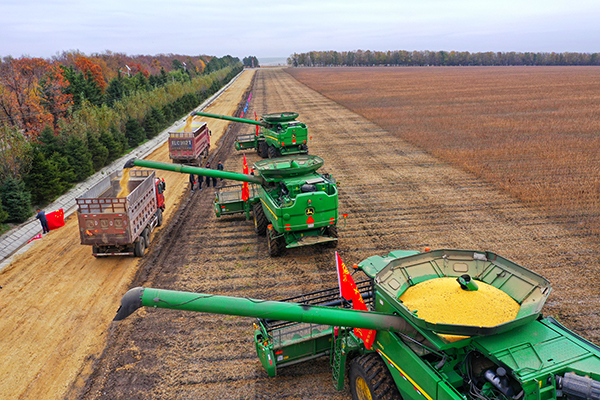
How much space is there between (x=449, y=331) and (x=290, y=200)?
7655 millimetres

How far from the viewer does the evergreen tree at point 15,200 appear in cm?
1529

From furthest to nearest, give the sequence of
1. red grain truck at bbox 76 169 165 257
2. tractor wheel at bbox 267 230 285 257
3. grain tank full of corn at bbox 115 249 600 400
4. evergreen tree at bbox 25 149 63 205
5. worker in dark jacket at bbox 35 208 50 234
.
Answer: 1. evergreen tree at bbox 25 149 63 205
2. worker in dark jacket at bbox 35 208 50 234
3. tractor wheel at bbox 267 230 285 257
4. red grain truck at bbox 76 169 165 257
5. grain tank full of corn at bbox 115 249 600 400

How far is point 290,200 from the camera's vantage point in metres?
12.0

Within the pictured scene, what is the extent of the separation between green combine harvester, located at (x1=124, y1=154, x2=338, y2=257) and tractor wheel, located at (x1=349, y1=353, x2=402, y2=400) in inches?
222

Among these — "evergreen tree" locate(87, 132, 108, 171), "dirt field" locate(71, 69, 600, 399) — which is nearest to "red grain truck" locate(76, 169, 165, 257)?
"dirt field" locate(71, 69, 600, 399)

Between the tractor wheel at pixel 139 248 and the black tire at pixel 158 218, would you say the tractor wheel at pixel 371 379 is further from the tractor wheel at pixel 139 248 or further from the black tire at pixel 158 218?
the black tire at pixel 158 218

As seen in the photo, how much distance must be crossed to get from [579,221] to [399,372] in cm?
1275

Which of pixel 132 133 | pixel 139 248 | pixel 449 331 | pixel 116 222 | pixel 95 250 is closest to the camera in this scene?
pixel 449 331

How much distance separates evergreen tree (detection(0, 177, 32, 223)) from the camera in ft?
50.2

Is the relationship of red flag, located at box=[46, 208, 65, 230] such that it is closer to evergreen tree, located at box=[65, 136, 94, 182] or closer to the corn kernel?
evergreen tree, located at box=[65, 136, 94, 182]

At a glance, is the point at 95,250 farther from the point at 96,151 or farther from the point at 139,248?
the point at 96,151

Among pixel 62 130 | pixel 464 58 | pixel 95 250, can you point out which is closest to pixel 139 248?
pixel 95 250

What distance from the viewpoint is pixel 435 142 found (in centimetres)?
2764

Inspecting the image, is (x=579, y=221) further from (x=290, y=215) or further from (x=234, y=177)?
(x=234, y=177)
